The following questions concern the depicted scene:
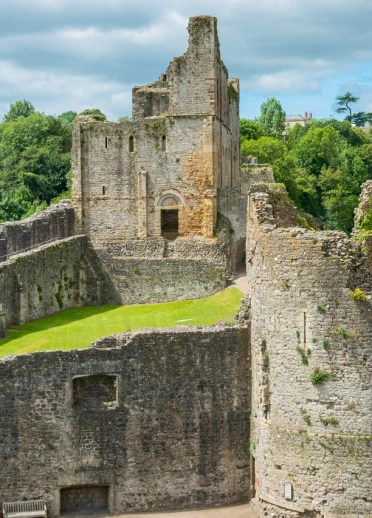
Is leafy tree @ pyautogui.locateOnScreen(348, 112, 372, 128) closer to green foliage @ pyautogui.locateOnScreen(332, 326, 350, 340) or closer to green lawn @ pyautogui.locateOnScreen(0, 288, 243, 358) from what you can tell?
green lawn @ pyautogui.locateOnScreen(0, 288, 243, 358)

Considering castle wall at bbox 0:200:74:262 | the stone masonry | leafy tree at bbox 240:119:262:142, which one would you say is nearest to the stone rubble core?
the stone masonry

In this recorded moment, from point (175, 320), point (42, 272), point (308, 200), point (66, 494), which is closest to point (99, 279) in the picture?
point (42, 272)

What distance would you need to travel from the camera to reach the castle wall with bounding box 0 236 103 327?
33.4 metres

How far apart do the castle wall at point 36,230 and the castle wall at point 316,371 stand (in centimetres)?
1712

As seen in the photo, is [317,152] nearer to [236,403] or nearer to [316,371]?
[236,403]

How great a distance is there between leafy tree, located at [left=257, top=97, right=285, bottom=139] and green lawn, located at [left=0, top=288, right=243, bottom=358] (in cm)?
7437

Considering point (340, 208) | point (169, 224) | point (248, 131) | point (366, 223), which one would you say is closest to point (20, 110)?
point (248, 131)

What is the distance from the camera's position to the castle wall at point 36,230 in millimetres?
39250

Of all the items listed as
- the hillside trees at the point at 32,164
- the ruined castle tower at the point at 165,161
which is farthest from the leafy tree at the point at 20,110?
the ruined castle tower at the point at 165,161

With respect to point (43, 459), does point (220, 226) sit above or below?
above

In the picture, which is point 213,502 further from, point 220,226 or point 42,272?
point 220,226

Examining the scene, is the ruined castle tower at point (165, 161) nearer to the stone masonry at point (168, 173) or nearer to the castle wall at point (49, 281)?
the stone masonry at point (168, 173)

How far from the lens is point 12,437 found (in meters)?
24.0

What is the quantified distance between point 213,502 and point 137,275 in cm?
1527
